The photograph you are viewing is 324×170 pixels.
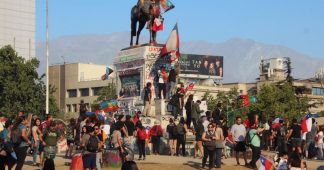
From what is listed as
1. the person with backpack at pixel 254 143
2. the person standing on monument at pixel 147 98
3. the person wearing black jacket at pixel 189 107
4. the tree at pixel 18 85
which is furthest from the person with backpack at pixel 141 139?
the tree at pixel 18 85

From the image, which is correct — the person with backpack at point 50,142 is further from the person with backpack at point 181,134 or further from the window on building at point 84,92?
the window on building at point 84,92

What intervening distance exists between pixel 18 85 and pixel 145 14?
3716cm

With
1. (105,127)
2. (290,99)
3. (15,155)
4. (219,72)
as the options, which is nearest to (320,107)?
(219,72)

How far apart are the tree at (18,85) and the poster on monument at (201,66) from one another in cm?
6321

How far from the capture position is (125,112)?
137ft

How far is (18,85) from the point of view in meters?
75.7

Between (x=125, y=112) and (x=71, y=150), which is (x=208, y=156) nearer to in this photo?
(x=71, y=150)

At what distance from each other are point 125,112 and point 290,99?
1768 inches

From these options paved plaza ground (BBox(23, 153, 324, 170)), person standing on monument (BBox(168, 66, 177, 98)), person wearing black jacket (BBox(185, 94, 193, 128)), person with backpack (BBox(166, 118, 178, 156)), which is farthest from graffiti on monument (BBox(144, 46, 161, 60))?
paved plaza ground (BBox(23, 153, 324, 170))

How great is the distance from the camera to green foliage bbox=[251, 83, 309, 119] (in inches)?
3177

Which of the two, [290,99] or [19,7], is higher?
[19,7]

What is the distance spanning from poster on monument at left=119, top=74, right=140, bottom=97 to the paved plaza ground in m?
10.8

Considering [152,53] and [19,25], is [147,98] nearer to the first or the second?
[152,53]

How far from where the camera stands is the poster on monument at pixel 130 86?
41.5 m
